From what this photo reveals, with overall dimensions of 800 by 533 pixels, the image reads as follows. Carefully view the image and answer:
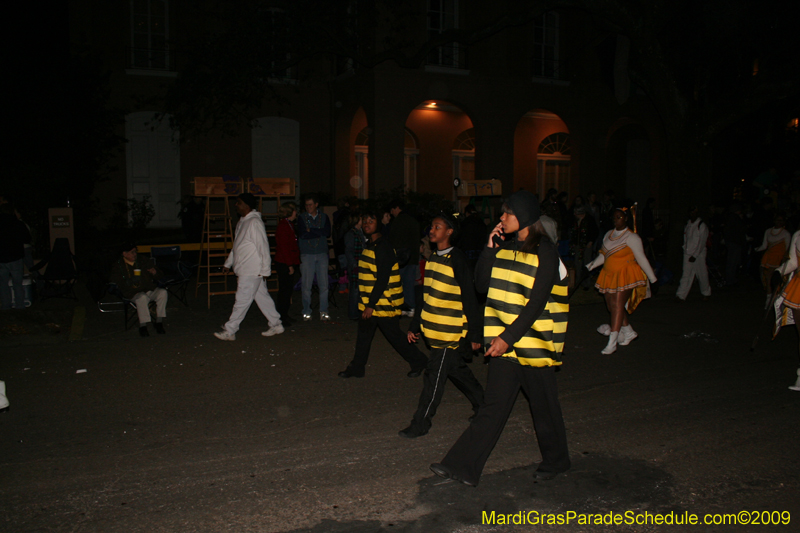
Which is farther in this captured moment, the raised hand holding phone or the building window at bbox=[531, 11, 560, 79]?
the building window at bbox=[531, 11, 560, 79]

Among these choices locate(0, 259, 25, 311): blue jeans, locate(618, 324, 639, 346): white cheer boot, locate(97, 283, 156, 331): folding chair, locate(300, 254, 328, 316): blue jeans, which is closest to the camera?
locate(618, 324, 639, 346): white cheer boot

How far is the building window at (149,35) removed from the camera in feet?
61.6

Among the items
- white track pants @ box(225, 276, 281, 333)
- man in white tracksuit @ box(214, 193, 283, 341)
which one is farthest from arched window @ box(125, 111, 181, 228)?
white track pants @ box(225, 276, 281, 333)

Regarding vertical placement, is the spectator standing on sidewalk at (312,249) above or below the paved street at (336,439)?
above

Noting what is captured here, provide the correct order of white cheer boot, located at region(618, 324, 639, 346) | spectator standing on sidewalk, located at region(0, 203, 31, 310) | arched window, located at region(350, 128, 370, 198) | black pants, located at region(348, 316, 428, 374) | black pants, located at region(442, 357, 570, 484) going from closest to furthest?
black pants, located at region(442, 357, 570, 484), black pants, located at region(348, 316, 428, 374), white cheer boot, located at region(618, 324, 639, 346), spectator standing on sidewalk, located at region(0, 203, 31, 310), arched window, located at region(350, 128, 370, 198)

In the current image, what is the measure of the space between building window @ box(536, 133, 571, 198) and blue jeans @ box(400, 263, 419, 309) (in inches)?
582

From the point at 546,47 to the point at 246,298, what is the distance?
1693cm

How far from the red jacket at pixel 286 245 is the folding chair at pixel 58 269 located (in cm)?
450

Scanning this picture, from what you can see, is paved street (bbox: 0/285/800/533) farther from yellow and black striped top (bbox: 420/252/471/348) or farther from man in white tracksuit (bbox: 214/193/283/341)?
yellow and black striped top (bbox: 420/252/471/348)

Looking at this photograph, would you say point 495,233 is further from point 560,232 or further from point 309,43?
point 309,43

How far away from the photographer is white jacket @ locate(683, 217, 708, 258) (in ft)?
36.2

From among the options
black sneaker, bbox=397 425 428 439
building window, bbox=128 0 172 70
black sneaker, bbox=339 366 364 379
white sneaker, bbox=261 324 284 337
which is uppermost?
building window, bbox=128 0 172 70

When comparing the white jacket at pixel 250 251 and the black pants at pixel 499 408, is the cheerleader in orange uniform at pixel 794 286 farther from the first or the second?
the white jacket at pixel 250 251

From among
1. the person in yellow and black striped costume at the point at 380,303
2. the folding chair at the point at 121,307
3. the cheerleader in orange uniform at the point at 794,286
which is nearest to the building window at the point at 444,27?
the folding chair at the point at 121,307
